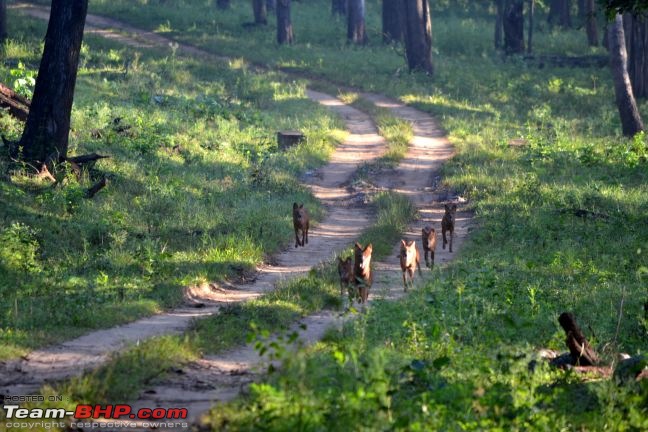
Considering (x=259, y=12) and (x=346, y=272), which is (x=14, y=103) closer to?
(x=346, y=272)

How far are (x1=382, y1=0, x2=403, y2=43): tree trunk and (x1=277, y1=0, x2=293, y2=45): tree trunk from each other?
6.05m

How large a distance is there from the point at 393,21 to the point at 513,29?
7.54 metres

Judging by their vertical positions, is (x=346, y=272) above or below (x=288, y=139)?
below

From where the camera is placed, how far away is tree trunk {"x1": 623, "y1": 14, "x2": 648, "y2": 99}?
3223 cm

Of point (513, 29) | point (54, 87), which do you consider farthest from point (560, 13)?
point (54, 87)

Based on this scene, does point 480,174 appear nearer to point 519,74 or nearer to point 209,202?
point 209,202

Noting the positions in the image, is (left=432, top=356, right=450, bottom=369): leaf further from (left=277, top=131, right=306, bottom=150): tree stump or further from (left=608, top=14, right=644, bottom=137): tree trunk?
(left=608, top=14, right=644, bottom=137): tree trunk

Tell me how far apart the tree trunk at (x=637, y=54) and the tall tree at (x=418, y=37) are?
30.2 feet

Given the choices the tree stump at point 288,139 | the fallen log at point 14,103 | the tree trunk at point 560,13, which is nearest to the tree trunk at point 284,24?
the tree trunk at point 560,13


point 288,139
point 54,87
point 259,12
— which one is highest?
point 259,12

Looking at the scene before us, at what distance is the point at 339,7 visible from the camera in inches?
2312

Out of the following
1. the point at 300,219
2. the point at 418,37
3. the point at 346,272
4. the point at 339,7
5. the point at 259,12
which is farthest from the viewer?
the point at 339,7

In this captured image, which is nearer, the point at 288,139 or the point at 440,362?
the point at 440,362

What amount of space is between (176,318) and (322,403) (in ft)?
15.7
